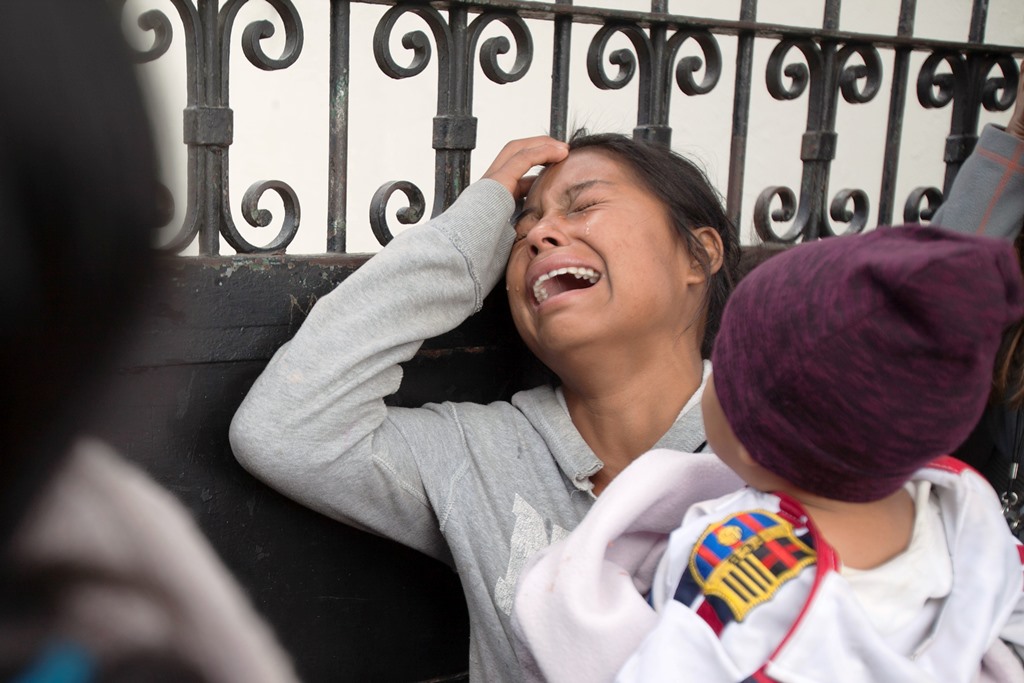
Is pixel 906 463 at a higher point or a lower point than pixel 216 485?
higher

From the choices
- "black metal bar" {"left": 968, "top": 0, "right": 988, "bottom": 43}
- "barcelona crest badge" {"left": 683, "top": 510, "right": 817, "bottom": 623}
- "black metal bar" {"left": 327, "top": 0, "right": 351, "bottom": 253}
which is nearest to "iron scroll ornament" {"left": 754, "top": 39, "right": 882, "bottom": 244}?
"black metal bar" {"left": 968, "top": 0, "right": 988, "bottom": 43}

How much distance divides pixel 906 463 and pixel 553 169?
101 centimetres

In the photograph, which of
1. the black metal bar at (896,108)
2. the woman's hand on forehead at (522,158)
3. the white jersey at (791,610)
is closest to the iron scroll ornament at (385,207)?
the woman's hand on forehead at (522,158)

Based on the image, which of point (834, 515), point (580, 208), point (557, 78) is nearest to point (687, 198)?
point (580, 208)

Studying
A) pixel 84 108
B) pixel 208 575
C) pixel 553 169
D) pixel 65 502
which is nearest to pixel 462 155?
pixel 553 169

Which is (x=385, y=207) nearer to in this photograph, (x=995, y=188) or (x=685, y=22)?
(x=685, y=22)

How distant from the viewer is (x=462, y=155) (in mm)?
1836

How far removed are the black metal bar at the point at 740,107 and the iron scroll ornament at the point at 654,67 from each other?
90 millimetres

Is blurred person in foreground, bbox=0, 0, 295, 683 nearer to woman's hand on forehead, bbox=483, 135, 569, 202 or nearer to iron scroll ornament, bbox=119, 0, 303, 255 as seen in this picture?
iron scroll ornament, bbox=119, 0, 303, 255

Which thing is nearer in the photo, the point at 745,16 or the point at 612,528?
the point at 612,528

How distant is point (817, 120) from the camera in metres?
2.12

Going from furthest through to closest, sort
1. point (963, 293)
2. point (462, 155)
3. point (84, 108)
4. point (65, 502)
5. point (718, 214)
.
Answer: point (718, 214), point (462, 155), point (963, 293), point (65, 502), point (84, 108)

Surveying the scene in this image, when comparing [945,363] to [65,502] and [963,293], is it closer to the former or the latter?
[963,293]

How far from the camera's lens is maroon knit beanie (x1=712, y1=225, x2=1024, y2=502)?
964 millimetres
